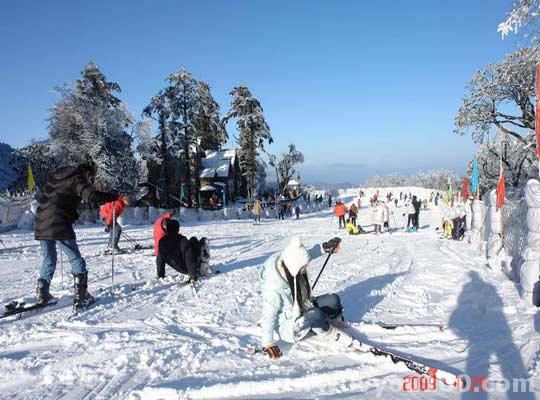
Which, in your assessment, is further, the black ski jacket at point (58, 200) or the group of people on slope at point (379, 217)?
the group of people on slope at point (379, 217)

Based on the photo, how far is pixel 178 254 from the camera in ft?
21.9

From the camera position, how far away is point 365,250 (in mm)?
10898

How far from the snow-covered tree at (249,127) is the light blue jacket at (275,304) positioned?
3092cm

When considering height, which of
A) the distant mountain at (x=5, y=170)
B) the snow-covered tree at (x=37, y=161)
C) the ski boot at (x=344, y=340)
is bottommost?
the ski boot at (x=344, y=340)

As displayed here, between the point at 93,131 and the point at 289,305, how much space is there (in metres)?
25.1

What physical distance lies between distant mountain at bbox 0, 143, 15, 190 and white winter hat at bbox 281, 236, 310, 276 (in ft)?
195

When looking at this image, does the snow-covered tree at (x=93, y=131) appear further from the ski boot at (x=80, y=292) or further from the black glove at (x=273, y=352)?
the black glove at (x=273, y=352)

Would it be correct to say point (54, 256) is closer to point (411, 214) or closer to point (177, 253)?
point (177, 253)

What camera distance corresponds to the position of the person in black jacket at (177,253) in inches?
263

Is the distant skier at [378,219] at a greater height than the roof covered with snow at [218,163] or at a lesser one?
lesser

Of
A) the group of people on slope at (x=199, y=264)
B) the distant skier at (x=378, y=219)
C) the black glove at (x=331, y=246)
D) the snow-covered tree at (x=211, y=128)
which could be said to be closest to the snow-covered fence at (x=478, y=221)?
the distant skier at (x=378, y=219)

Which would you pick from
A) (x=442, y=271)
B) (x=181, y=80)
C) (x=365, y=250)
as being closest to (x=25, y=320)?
(x=442, y=271)

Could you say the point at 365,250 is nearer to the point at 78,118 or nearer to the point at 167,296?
the point at 167,296

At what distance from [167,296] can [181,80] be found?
26.8m
